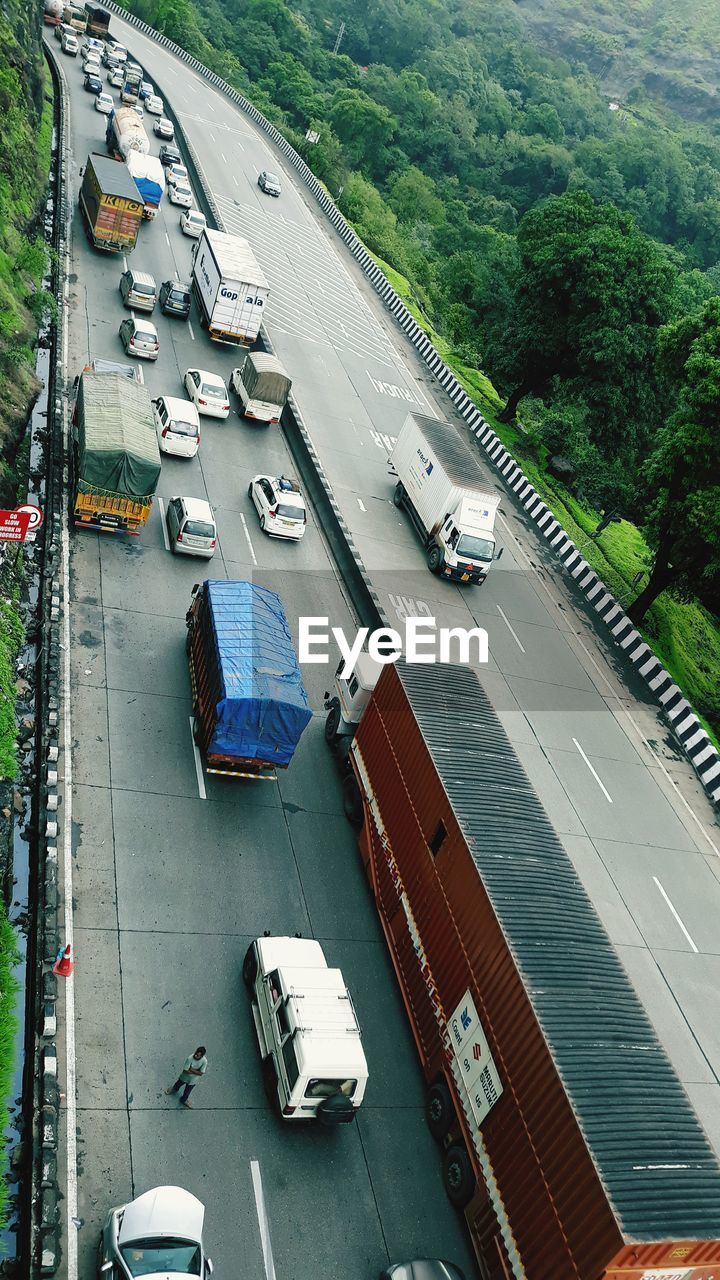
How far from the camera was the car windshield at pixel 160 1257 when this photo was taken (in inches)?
493

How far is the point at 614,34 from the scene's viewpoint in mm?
181125

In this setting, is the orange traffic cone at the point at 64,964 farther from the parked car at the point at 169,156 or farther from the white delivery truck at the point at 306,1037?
the parked car at the point at 169,156

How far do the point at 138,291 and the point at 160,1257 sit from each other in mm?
38559

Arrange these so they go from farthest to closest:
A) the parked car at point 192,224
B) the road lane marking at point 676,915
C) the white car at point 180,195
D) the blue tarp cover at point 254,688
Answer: the white car at point 180,195
the parked car at point 192,224
the road lane marking at point 676,915
the blue tarp cover at point 254,688

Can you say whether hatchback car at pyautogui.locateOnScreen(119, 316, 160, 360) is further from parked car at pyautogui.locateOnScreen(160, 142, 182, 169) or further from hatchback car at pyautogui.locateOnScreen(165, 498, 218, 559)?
parked car at pyautogui.locateOnScreen(160, 142, 182, 169)

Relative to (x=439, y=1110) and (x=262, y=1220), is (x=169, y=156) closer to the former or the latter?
(x=439, y=1110)

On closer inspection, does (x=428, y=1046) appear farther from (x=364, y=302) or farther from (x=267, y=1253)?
(x=364, y=302)

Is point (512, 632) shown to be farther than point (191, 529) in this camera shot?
Yes

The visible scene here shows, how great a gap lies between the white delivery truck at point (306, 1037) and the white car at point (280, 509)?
55.9ft

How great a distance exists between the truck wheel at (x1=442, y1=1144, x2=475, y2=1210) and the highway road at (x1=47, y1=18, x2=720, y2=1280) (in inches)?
9.3

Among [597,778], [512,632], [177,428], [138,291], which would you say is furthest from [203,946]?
[138,291]

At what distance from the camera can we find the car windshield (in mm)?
12523

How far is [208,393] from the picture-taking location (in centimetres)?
3675

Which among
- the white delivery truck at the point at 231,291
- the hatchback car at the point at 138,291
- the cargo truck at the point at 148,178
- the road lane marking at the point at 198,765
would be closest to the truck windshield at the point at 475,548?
the road lane marking at the point at 198,765
